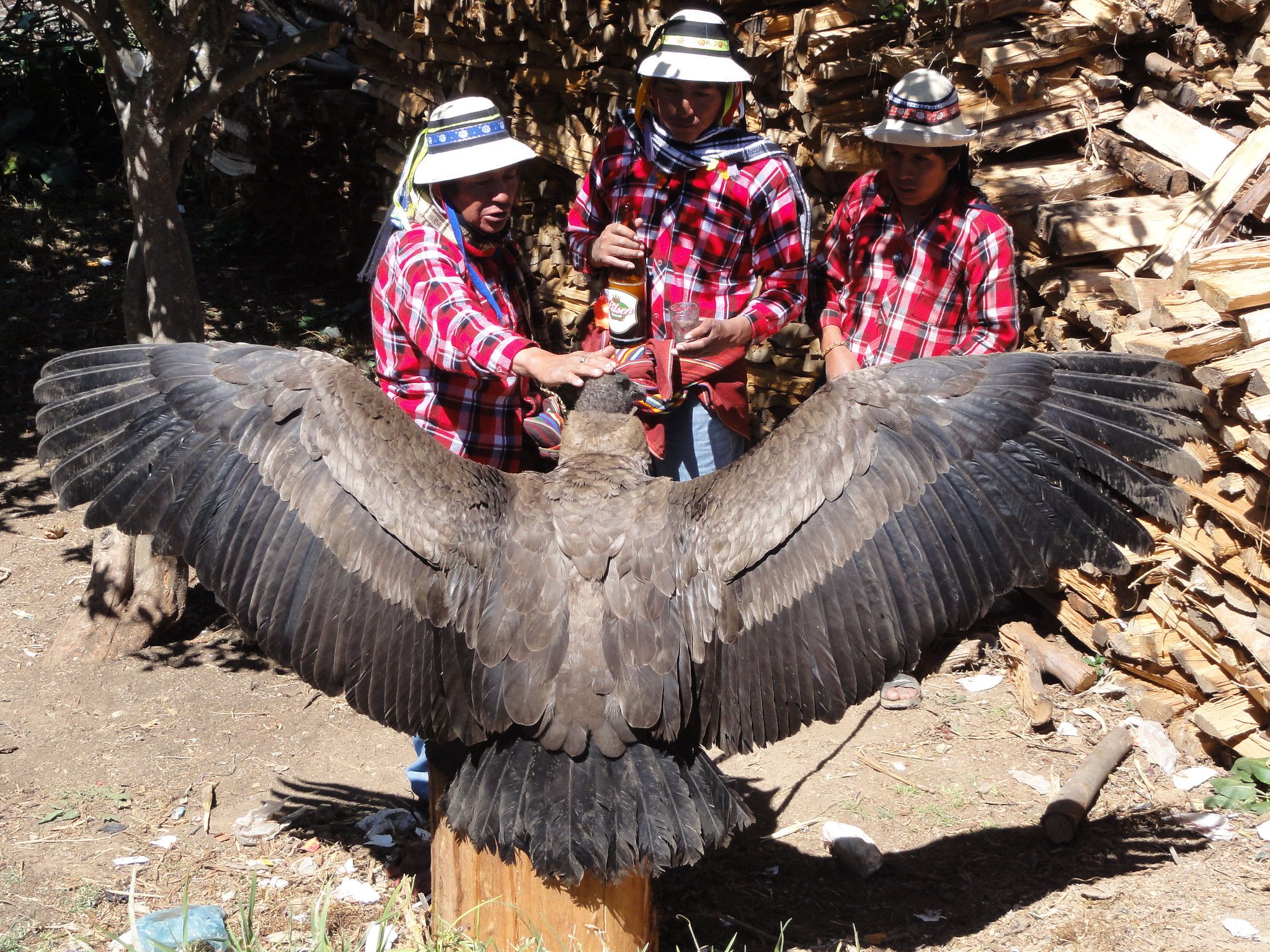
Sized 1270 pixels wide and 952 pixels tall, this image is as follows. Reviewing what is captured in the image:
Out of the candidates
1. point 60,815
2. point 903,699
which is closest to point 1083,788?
point 903,699

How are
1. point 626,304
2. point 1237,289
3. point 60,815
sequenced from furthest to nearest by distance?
point 60,815, point 1237,289, point 626,304

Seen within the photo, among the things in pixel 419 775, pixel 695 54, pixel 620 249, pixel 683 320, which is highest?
pixel 695 54

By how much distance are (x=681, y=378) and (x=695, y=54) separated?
1077 mm

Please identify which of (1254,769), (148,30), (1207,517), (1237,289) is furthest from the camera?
(148,30)

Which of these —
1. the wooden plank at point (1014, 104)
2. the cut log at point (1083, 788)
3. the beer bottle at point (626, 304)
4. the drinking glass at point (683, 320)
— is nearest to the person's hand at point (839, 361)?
the drinking glass at point (683, 320)

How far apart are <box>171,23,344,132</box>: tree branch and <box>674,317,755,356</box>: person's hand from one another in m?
2.61

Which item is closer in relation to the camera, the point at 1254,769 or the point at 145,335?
the point at 1254,769

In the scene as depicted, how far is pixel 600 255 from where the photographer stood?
3883 mm

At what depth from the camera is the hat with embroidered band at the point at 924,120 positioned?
391cm

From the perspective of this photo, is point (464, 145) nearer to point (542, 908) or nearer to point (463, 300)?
point (463, 300)

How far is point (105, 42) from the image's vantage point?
505 cm

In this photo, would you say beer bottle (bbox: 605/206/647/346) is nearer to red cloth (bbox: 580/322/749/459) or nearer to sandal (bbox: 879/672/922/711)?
red cloth (bbox: 580/322/749/459)

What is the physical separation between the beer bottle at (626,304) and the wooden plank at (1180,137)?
251 cm

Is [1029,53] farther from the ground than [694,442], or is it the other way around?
[1029,53]
